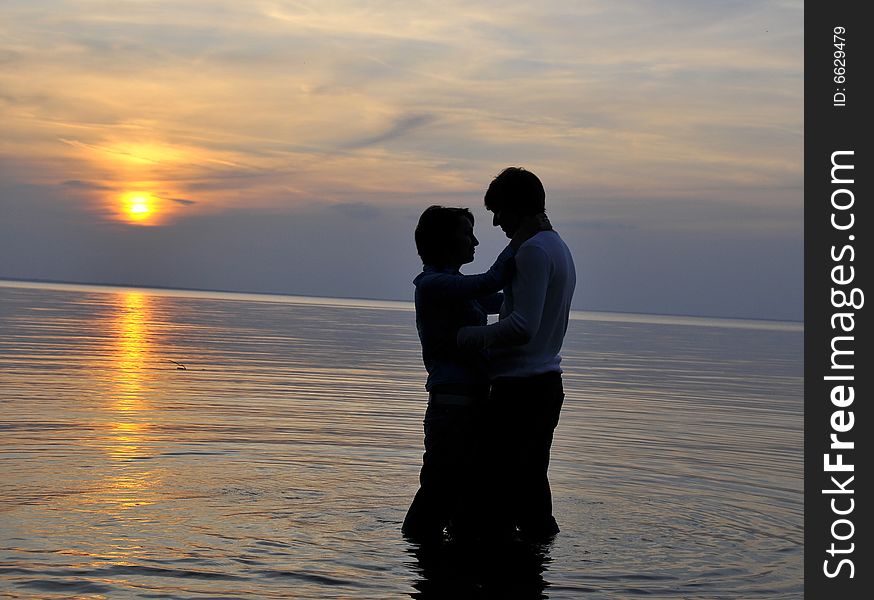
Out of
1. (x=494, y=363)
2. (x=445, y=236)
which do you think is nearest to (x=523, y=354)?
(x=494, y=363)

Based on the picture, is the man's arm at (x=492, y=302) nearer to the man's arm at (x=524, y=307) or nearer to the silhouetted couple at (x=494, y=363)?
the silhouetted couple at (x=494, y=363)

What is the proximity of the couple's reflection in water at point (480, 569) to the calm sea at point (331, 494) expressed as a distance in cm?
2

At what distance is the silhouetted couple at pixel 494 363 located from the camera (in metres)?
6.25

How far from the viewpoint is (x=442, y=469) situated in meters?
6.63

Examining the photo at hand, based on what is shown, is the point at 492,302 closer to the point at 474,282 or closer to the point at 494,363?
the point at 494,363

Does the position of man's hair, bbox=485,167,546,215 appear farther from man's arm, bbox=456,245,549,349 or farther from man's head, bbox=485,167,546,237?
man's arm, bbox=456,245,549,349

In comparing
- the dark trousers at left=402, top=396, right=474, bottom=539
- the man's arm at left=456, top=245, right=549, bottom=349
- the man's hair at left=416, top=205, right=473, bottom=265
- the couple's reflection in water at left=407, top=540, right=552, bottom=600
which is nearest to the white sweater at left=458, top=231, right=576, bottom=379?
the man's arm at left=456, top=245, right=549, bottom=349

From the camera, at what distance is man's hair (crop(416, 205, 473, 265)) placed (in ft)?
21.3

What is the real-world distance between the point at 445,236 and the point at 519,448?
4.45 ft

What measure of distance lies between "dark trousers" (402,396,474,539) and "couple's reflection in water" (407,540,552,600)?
0.14 m
